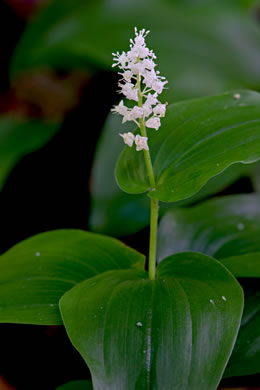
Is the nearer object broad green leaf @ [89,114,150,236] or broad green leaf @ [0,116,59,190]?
broad green leaf @ [89,114,150,236]

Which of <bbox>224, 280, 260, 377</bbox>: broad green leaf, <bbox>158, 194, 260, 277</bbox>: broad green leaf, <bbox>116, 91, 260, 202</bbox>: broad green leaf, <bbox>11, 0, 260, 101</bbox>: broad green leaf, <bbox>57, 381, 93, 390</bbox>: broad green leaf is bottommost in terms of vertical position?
<bbox>57, 381, 93, 390</bbox>: broad green leaf

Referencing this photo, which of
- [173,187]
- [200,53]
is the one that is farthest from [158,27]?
[173,187]

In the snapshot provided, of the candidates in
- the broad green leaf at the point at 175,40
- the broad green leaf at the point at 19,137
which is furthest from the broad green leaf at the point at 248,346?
the broad green leaf at the point at 19,137

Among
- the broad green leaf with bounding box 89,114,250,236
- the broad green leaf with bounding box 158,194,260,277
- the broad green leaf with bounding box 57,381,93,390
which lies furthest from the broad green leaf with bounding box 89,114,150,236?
the broad green leaf with bounding box 57,381,93,390

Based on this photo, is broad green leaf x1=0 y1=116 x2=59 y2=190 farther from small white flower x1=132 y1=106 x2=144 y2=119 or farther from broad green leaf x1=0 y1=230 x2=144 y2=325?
small white flower x1=132 y1=106 x2=144 y2=119

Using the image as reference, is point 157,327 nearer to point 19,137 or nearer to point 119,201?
point 119,201

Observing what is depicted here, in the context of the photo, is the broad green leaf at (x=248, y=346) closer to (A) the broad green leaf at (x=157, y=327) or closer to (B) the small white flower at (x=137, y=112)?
(A) the broad green leaf at (x=157, y=327)
